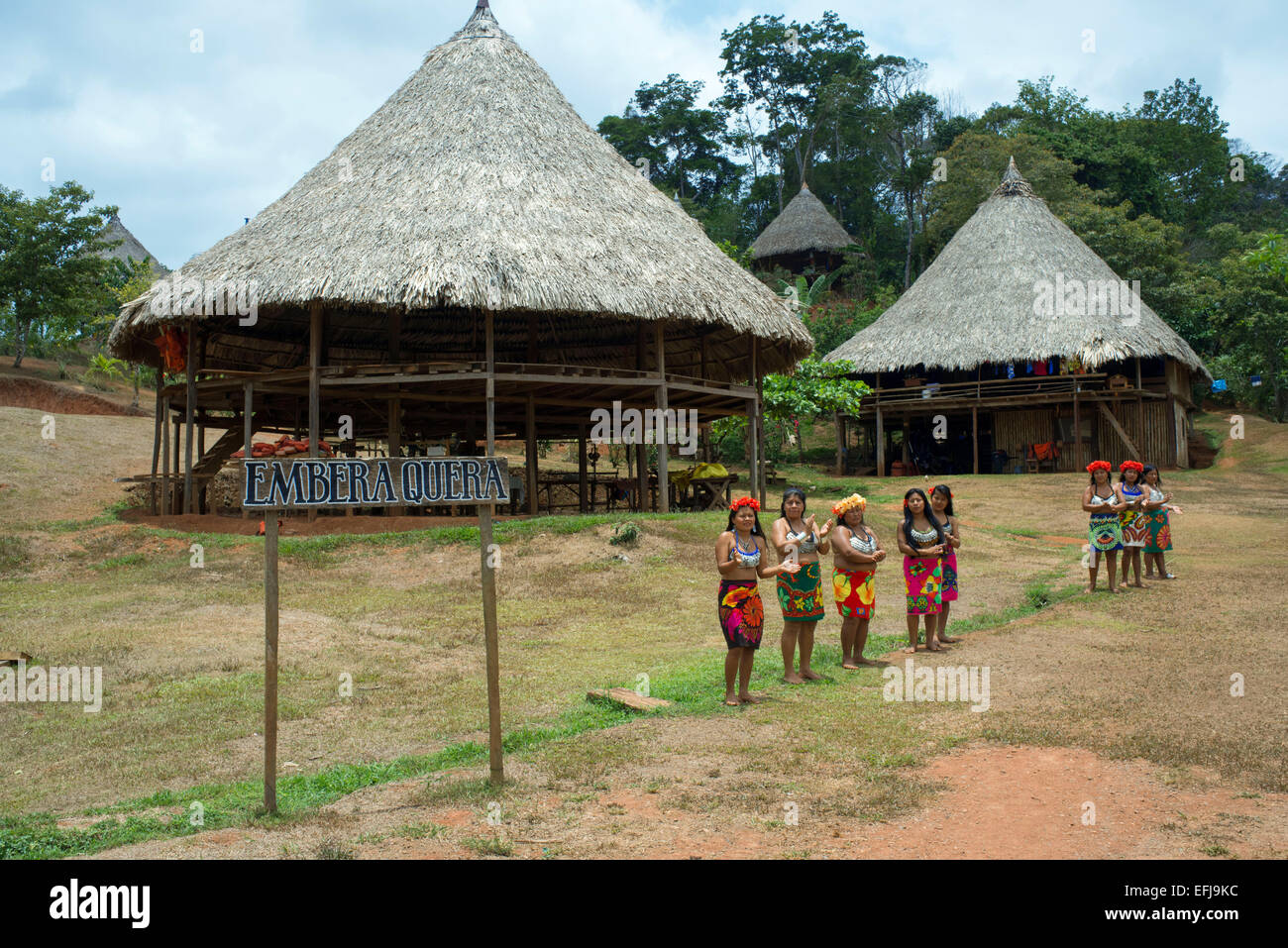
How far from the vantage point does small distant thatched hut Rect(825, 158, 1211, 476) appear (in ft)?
91.2

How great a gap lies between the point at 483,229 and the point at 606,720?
11.8 m

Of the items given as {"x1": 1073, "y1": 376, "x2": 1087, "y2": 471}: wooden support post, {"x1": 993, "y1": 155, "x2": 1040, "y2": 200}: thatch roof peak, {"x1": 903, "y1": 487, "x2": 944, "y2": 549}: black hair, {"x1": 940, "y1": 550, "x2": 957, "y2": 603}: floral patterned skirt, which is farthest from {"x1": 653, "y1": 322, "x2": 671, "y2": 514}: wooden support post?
{"x1": 993, "y1": 155, "x2": 1040, "y2": 200}: thatch roof peak

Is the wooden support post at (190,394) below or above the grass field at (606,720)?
above

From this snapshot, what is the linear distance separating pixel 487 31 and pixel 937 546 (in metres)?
18.4

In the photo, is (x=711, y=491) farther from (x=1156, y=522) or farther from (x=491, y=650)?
(x=491, y=650)

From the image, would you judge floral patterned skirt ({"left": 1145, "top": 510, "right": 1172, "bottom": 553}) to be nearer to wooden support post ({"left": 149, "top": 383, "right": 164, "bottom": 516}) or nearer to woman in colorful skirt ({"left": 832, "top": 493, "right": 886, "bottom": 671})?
woman in colorful skirt ({"left": 832, "top": 493, "right": 886, "bottom": 671})

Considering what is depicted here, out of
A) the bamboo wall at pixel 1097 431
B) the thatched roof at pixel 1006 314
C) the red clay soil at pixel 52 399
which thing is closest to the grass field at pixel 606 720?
the thatched roof at pixel 1006 314

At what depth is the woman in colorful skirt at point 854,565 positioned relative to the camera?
310 inches

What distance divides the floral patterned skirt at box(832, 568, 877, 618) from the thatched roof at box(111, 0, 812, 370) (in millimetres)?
9335

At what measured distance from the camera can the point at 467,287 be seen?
15773 mm

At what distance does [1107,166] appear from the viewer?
140ft

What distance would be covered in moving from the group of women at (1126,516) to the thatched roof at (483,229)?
8.12m

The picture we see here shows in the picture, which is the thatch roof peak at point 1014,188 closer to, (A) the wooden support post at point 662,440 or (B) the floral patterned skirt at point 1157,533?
(A) the wooden support post at point 662,440
